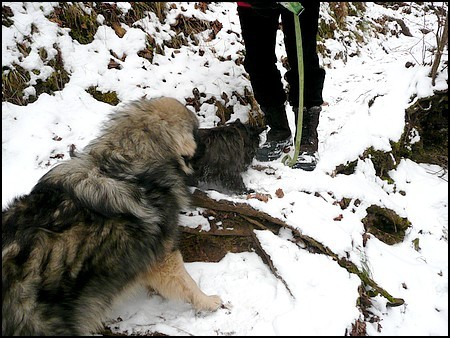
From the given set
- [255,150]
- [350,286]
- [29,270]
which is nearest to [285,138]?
[255,150]

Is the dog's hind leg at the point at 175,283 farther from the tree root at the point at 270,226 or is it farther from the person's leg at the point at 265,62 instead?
the person's leg at the point at 265,62

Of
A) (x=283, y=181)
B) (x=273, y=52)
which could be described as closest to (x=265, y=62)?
(x=273, y=52)

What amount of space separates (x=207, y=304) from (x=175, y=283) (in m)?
0.27

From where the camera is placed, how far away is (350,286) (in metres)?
2.46

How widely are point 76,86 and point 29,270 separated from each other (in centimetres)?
278

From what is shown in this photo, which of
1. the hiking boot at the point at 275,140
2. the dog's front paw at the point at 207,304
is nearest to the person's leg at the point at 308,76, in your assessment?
the hiking boot at the point at 275,140

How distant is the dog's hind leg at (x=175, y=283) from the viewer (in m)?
2.43

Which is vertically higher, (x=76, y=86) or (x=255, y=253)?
(x=76, y=86)

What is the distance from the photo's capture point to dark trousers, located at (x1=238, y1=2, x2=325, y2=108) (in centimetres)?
313

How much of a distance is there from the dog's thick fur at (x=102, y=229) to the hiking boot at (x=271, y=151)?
46.3 inches

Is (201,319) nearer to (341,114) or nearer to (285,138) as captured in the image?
(285,138)

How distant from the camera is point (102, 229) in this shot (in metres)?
2.16

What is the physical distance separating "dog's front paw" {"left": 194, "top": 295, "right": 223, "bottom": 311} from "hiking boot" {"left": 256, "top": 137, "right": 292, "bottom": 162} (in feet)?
5.71

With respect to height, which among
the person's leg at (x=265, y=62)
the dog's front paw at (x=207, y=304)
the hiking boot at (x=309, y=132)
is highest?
the person's leg at (x=265, y=62)
